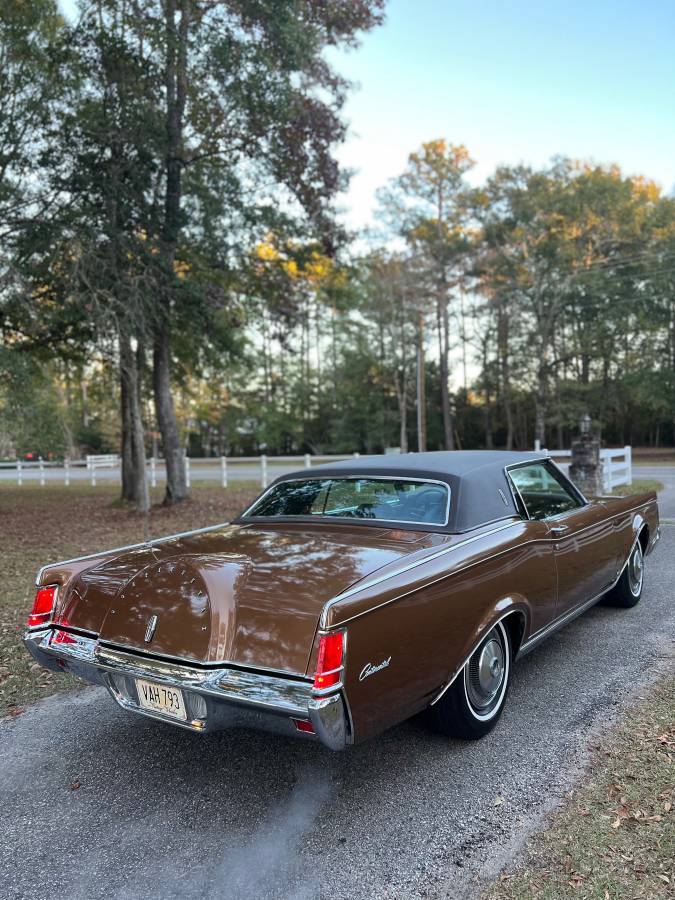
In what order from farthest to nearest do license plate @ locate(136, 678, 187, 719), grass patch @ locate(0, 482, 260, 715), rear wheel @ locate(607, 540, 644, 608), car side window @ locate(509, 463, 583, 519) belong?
rear wheel @ locate(607, 540, 644, 608) → grass patch @ locate(0, 482, 260, 715) → car side window @ locate(509, 463, 583, 519) → license plate @ locate(136, 678, 187, 719)

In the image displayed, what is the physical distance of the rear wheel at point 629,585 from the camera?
5.08 m

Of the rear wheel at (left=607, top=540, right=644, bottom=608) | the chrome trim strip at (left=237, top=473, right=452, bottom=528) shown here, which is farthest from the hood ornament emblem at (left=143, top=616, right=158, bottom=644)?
the rear wheel at (left=607, top=540, right=644, bottom=608)

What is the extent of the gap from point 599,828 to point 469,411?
43694 mm

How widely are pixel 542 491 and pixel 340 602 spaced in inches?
97.4

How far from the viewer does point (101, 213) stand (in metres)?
11.1

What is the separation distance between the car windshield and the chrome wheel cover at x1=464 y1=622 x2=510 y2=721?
26.1 inches

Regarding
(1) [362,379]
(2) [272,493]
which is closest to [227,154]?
(2) [272,493]

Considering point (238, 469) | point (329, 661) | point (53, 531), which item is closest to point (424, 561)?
point (329, 661)

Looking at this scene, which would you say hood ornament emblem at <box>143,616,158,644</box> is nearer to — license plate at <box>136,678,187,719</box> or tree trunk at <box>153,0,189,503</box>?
license plate at <box>136,678,187,719</box>

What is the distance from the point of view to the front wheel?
9.66 feet

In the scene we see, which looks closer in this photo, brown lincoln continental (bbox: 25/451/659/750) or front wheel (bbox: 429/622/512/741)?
brown lincoln continental (bbox: 25/451/659/750)

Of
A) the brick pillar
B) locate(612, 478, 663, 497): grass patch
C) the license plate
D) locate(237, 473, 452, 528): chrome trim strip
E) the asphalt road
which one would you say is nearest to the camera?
the asphalt road

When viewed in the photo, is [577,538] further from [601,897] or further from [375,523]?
[601,897]

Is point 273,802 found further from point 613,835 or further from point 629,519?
point 629,519
